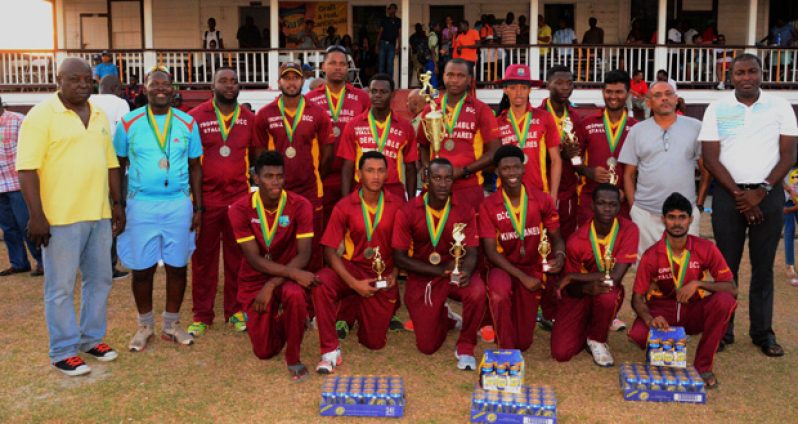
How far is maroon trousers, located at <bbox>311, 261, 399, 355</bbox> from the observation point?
583cm

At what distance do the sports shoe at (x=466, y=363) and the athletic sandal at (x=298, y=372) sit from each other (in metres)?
1.20

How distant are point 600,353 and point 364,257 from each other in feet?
6.68

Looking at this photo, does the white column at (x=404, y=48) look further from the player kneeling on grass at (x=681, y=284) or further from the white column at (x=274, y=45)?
the player kneeling on grass at (x=681, y=284)

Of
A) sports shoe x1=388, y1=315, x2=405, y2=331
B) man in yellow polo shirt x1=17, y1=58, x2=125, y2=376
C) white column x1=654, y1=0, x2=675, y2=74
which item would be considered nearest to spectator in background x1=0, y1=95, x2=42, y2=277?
man in yellow polo shirt x1=17, y1=58, x2=125, y2=376

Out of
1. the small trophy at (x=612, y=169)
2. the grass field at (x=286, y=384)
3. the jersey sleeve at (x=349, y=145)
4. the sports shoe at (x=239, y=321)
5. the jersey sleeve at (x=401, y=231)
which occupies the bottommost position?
the grass field at (x=286, y=384)

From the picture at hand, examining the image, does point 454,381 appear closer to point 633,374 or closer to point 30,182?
point 633,374

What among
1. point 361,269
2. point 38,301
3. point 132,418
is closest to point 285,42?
point 38,301

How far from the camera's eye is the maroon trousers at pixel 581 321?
233 inches

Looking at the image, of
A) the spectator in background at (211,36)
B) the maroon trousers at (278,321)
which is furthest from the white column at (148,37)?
the maroon trousers at (278,321)

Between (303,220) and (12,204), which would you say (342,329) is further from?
(12,204)

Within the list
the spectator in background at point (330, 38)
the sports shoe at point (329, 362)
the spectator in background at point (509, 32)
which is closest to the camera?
the sports shoe at point (329, 362)

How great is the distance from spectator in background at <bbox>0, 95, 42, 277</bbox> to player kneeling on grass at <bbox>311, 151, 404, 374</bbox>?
4.68 metres

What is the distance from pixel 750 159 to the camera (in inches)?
236

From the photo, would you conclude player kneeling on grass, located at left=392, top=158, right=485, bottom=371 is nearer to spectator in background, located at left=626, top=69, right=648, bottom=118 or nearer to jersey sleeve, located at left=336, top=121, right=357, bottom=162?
jersey sleeve, located at left=336, top=121, right=357, bottom=162
